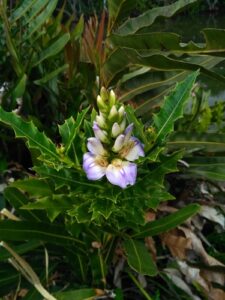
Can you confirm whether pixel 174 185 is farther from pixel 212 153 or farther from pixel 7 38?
pixel 7 38

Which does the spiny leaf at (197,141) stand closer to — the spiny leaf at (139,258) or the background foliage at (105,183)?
the background foliage at (105,183)

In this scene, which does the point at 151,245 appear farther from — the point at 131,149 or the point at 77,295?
the point at 131,149

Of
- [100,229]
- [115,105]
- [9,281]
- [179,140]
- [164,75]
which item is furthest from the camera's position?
[164,75]

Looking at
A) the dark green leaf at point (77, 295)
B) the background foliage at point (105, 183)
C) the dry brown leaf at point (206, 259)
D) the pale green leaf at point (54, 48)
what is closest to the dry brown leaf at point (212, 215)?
the background foliage at point (105, 183)

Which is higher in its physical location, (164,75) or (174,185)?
(164,75)

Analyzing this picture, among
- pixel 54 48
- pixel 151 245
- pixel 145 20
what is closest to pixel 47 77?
pixel 54 48

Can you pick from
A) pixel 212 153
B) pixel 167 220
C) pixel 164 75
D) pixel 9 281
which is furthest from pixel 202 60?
pixel 9 281
